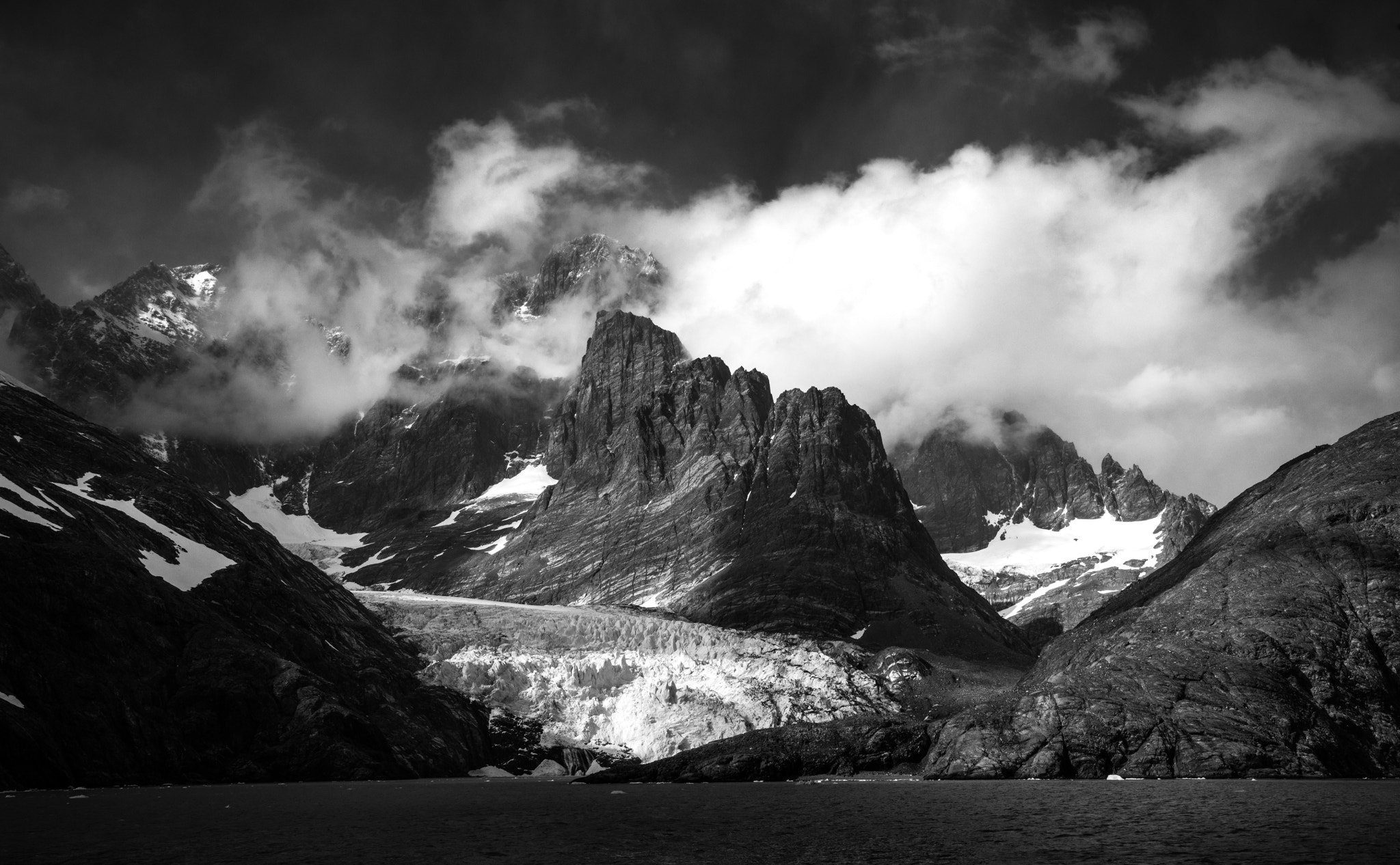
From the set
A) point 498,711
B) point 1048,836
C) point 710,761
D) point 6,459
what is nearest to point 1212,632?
point 710,761

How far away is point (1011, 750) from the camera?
441 feet

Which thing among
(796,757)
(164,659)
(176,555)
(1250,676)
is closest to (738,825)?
(796,757)

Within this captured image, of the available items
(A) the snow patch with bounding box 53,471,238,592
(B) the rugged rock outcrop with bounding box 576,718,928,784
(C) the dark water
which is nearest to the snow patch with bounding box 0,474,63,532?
(A) the snow patch with bounding box 53,471,238,592

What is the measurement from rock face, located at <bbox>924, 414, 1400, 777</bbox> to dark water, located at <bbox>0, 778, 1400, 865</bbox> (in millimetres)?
9210

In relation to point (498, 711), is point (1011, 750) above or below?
below

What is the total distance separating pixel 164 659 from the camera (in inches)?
5758

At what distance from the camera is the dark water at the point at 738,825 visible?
66250 mm

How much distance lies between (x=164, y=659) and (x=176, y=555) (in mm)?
32276

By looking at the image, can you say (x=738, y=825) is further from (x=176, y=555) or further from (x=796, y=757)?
(x=176, y=555)

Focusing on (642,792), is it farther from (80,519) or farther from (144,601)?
(80,519)

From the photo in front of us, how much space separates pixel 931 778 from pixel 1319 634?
1781 inches

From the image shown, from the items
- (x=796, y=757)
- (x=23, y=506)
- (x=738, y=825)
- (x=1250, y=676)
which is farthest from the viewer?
(x=23, y=506)

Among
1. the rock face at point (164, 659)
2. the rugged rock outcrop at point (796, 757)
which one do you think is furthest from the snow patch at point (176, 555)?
the rugged rock outcrop at point (796, 757)

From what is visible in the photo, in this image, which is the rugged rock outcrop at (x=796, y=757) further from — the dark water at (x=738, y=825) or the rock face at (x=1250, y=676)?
the dark water at (x=738, y=825)
